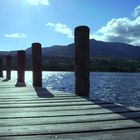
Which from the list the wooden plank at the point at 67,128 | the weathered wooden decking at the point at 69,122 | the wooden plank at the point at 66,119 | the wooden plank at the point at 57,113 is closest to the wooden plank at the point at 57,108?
the weathered wooden decking at the point at 69,122

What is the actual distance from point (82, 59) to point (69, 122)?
15.0 feet

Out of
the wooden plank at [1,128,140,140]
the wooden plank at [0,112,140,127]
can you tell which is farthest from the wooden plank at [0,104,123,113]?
the wooden plank at [1,128,140,140]

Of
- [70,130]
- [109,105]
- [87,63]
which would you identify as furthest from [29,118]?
[87,63]

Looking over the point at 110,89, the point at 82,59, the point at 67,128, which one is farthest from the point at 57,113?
the point at 110,89

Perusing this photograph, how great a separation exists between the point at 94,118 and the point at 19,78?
14.0 meters

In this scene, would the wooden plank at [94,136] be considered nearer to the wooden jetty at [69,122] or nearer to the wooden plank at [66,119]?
the wooden jetty at [69,122]

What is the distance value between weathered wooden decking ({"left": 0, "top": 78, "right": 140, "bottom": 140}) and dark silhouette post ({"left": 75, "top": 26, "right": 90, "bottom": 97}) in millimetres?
2706

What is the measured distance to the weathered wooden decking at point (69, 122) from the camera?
4.53 meters

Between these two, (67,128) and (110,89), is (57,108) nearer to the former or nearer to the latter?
(67,128)

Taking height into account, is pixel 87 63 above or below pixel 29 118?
above

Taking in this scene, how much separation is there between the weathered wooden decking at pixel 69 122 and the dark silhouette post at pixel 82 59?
2.71m

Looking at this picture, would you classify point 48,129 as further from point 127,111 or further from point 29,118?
point 127,111

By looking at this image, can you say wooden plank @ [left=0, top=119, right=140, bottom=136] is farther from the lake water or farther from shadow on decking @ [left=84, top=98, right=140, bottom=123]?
the lake water

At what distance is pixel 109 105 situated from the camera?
24.1 feet
